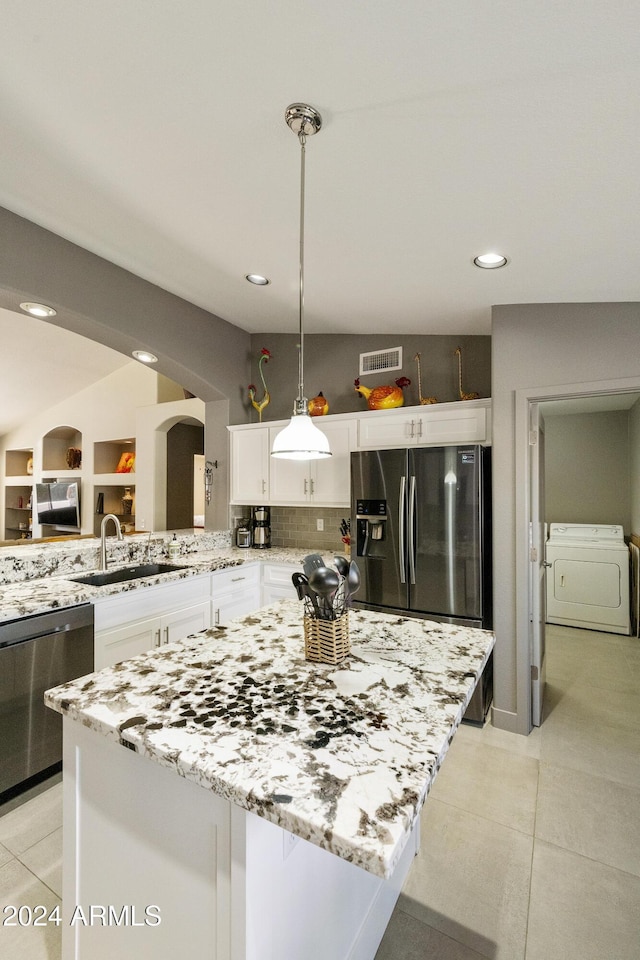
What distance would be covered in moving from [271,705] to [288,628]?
0.60m

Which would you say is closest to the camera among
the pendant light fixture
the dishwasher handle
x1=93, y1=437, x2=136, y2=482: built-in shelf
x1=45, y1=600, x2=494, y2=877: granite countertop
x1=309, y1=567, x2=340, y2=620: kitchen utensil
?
x1=45, y1=600, x2=494, y2=877: granite countertop

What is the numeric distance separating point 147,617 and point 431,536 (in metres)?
1.77

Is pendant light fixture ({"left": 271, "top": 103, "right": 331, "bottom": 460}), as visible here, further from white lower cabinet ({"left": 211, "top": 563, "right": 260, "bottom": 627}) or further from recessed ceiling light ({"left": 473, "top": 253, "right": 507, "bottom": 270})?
white lower cabinet ({"left": 211, "top": 563, "right": 260, "bottom": 627})

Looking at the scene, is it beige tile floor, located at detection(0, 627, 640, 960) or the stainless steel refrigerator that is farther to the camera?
the stainless steel refrigerator

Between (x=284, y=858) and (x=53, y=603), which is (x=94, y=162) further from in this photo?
(x=284, y=858)

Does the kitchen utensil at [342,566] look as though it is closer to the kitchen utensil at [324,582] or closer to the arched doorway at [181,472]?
the kitchen utensil at [324,582]

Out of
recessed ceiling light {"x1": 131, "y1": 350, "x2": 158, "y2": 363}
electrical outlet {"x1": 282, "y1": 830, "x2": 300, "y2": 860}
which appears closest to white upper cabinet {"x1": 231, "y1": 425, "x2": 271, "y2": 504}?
recessed ceiling light {"x1": 131, "y1": 350, "x2": 158, "y2": 363}

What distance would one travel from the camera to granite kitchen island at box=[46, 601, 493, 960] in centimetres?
78

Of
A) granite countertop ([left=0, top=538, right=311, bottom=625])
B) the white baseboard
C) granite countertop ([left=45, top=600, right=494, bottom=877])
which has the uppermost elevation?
granite countertop ([left=45, top=600, right=494, bottom=877])

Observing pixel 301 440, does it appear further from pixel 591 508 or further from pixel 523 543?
pixel 591 508

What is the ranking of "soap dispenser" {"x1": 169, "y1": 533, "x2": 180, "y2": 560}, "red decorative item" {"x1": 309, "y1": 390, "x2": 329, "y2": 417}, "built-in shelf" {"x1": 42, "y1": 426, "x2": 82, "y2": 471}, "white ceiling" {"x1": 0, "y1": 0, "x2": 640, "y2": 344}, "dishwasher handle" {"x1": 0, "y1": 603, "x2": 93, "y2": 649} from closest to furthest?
"white ceiling" {"x1": 0, "y1": 0, "x2": 640, "y2": 344} < "dishwasher handle" {"x1": 0, "y1": 603, "x2": 93, "y2": 649} < "soap dispenser" {"x1": 169, "y1": 533, "x2": 180, "y2": 560} < "red decorative item" {"x1": 309, "y1": 390, "x2": 329, "y2": 417} < "built-in shelf" {"x1": 42, "y1": 426, "x2": 82, "y2": 471}

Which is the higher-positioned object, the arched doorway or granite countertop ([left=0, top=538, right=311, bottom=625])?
the arched doorway

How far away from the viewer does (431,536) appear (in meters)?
2.79

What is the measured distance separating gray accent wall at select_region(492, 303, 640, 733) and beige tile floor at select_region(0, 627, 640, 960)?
41 centimetres
